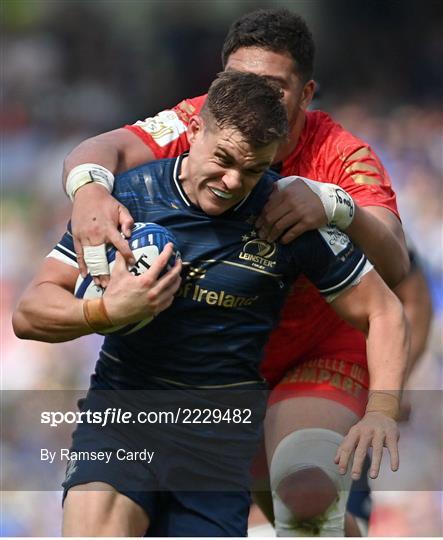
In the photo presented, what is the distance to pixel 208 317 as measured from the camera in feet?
10.3

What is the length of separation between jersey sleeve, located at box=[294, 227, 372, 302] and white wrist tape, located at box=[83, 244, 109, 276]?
63 centimetres

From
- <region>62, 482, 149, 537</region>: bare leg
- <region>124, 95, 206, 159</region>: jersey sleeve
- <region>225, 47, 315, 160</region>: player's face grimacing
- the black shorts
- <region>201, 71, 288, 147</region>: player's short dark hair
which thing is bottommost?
<region>62, 482, 149, 537</region>: bare leg

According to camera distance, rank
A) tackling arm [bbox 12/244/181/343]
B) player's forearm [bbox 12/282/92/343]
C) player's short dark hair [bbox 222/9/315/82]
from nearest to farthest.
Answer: tackling arm [bbox 12/244/181/343] → player's forearm [bbox 12/282/92/343] → player's short dark hair [bbox 222/9/315/82]

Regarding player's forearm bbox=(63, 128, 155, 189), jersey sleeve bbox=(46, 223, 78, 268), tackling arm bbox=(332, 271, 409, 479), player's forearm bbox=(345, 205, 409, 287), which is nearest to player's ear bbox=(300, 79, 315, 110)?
player's forearm bbox=(345, 205, 409, 287)

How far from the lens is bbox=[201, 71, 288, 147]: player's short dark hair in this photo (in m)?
2.90

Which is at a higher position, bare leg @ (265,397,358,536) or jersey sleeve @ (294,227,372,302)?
jersey sleeve @ (294,227,372,302)

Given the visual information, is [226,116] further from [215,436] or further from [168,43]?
[168,43]

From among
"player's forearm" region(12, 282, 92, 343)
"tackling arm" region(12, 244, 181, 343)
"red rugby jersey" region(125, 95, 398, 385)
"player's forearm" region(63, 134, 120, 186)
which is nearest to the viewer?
"tackling arm" region(12, 244, 181, 343)

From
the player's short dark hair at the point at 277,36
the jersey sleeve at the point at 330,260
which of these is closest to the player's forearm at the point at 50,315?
the jersey sleeve at the point at 330,260

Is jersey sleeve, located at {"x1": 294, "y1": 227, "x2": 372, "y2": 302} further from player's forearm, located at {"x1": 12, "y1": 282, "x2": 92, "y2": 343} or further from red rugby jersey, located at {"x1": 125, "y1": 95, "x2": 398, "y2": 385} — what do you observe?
player's forearm, located at {"x1": 12, "y1": 282, "x2": 92, "y2": 343}

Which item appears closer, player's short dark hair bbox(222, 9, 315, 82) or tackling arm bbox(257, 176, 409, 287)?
tackling arm bbox(257, 176, 409, 287)

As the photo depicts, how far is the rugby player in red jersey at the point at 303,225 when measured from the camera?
3.20 meters

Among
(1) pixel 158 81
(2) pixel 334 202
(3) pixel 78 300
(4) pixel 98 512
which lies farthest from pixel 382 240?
(1) pixel 158 81

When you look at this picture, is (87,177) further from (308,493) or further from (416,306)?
(416,306)
